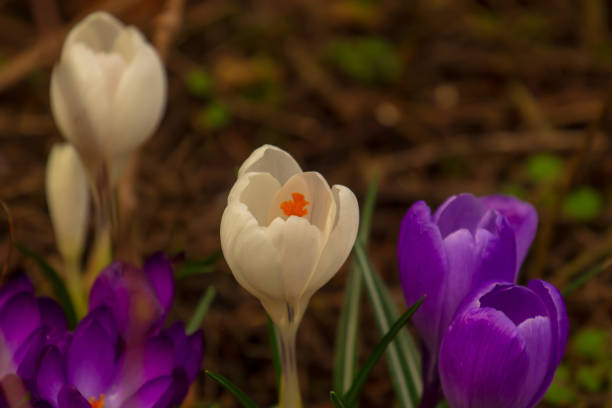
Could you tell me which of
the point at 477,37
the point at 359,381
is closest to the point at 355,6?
the point at 477,37

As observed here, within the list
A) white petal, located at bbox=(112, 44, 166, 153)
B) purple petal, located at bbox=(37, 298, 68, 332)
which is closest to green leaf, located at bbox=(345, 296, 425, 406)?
purple petal, located at bbox=(37, 298, 68, 332)

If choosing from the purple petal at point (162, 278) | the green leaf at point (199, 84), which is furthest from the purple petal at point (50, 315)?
the green leaf at point (199, 84)

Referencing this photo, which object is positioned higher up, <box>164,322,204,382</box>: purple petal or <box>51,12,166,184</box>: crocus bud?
<box>51,12,166,184</box>: crocus bud

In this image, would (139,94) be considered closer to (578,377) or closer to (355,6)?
(578,377)

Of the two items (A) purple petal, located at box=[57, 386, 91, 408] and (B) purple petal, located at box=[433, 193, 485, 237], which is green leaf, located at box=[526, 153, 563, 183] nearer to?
(B) purple petal, located at box=[433, 193, 485, 237]

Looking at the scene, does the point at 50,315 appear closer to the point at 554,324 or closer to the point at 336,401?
the point at 336,401

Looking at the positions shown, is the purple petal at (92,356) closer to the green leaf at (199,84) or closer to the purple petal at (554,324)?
the purple petal at (554,324)
